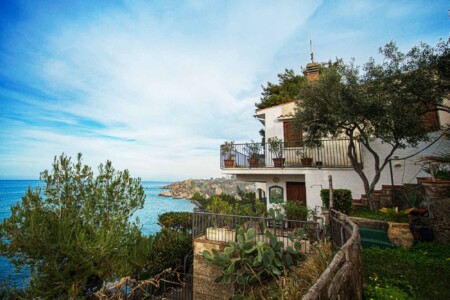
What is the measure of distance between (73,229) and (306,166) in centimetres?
1096

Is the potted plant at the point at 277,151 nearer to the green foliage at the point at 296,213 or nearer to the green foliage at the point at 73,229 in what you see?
the green foliage at the point at 296,213

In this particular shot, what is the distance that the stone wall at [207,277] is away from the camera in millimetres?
7047

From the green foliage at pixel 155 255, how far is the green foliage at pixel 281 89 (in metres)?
17.0

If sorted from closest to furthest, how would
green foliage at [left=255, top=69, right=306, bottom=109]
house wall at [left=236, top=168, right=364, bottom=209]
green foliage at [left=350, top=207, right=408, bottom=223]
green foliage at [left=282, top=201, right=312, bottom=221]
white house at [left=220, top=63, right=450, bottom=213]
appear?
green foliage at [left=350, top=207, right=408, bottom=223], green foliage at [left=282, top=201, right=312, bottom=221], white house at [left=220, top=63, right=450, bottom=213], house wall at [left=236, top=168, right=364, bottom=209], green foliage at [left=255, top=69, right=306, bottom=109]

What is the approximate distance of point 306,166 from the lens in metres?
10.7

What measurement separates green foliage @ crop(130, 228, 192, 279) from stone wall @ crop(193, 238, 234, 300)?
10.1 feet

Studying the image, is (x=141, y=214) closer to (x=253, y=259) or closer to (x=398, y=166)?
(x=253, y=259)

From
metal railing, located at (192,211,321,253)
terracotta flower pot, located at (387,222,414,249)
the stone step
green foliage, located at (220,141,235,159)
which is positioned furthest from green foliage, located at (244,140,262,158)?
terracotta flower pot, located at (387,222,414,249)

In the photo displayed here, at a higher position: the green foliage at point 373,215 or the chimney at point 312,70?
the chimney at point 312,70

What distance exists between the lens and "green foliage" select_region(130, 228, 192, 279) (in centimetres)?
964

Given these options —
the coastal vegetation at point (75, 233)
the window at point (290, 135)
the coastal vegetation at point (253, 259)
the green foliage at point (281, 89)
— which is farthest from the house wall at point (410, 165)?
the green foliage at point (281, 89)

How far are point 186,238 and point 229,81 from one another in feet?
35.1

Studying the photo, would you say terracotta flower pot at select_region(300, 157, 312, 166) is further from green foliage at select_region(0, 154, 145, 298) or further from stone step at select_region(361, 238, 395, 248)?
green foliage at select_region(0, 154, 145, 298)

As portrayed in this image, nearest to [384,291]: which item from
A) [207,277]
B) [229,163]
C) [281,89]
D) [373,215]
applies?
[373,215]
